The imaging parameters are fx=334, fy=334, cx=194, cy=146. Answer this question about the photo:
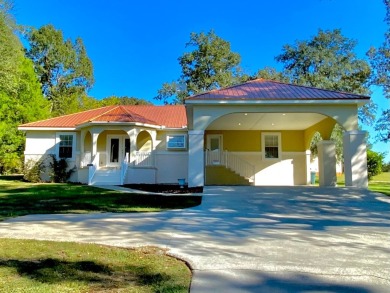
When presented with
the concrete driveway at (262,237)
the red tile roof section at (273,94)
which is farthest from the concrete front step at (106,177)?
the concrete driveway at (262,237)

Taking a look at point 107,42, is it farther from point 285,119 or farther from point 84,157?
point 285,119

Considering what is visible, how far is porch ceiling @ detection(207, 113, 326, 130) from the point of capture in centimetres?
1569

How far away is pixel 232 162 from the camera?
18641mm

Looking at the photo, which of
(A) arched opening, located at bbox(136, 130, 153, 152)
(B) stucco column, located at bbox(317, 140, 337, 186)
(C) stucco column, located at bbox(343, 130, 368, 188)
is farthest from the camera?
(A) arched opening, located at bbox(136, 130, 153, 152)

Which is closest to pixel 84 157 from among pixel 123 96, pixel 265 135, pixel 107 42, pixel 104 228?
pixel 265 135

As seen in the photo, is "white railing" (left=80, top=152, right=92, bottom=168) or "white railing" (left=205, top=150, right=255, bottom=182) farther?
"white railing" (left=80, top=152, right=92, bottom=168)

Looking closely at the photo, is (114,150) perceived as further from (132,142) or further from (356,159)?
(356,159)

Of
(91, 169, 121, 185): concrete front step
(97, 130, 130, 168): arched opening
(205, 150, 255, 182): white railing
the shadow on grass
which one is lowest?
the shadow on grass

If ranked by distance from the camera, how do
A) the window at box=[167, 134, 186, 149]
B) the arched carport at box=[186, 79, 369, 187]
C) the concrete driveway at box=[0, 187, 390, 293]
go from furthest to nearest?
the window at box=[167, 134, 186, 149] → the arched carport at box=[186, 79, 369, 187] → the concrete driveway at box=[0, 187, 390, 293]

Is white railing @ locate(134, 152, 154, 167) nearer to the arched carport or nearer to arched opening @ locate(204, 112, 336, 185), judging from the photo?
arched opening @ locate(204, 112, 336, 185)

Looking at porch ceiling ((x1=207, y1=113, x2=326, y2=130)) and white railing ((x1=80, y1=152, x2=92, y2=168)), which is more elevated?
porch ceiling ((x1=207, y1=113, x2=326, y2=130))

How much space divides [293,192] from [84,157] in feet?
41.7

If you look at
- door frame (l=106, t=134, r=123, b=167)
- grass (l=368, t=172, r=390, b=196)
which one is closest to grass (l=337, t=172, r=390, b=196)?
grass (l=368, t=172, r=390, b=196)

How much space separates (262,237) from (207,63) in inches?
1313
